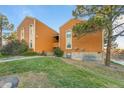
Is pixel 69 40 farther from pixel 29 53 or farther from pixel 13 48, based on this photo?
pixel 13 48

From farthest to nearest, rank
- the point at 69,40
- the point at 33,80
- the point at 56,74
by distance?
the point at 69,40
the point at 56,74
the point at 33,80

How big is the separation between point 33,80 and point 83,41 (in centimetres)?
232

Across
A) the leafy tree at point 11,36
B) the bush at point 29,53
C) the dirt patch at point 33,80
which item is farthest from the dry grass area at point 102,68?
the leafy tree at point 11,36

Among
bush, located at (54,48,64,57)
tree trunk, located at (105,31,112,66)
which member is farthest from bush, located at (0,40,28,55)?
tree trunk, located at (105,31,112,66)

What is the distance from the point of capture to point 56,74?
620 centimetres

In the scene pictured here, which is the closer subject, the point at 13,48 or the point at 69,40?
the point at 13,48

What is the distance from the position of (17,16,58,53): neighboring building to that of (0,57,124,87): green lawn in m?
0.52

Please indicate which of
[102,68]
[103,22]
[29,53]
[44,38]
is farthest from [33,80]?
[103,22]

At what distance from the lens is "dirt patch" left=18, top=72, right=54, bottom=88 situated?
18.4ft

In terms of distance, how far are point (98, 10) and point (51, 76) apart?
8.13 feet

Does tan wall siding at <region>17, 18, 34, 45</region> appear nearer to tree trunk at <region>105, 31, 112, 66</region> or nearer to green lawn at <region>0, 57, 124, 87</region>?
green lawn at <region>0, 57, 124, 87</region>
